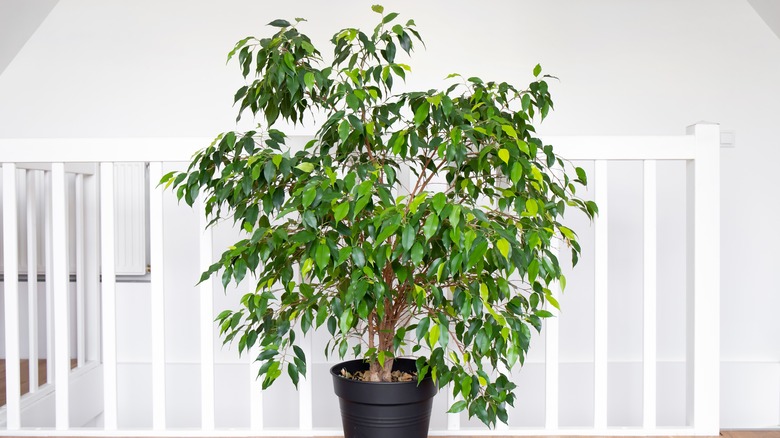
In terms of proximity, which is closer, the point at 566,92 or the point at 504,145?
the point at 504,145

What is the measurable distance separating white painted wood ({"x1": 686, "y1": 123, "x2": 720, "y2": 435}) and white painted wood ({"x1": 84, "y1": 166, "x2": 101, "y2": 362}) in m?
2.00

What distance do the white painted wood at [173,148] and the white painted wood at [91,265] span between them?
65cm

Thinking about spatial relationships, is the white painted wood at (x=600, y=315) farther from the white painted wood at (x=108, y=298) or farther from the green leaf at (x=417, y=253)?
the white painted wood at (x=108, y=298)

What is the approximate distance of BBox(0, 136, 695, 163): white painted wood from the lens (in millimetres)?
1843

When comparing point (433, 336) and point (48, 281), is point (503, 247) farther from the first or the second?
point (48, 281)

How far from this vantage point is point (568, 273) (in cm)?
288

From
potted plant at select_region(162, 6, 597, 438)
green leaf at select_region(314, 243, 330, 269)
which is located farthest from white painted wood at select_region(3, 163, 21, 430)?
green leaf at select_region(314, 243, 330, 269)

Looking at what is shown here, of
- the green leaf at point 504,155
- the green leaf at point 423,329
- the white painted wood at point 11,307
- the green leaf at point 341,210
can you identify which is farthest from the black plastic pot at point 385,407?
the white painted wood at point 11,307

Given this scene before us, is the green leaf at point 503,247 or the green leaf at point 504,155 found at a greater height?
the green leaf at point 504,155

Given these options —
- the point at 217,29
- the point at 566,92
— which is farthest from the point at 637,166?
the point at 217,29

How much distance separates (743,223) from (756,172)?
8.6 inches

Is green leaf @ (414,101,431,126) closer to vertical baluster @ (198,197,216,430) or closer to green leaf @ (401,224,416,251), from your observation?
green leaf @ (401,224,416,251)

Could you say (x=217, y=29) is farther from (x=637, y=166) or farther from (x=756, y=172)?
(x=756, y=172)

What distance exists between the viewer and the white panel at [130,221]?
2.95 metres
